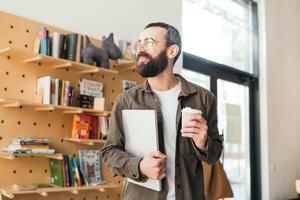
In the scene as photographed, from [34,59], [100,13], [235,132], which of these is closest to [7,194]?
[34,59]

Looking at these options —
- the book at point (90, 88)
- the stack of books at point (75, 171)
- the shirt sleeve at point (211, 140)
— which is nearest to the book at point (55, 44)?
the book at point (90, 88)

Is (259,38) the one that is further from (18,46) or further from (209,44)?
(18,46)

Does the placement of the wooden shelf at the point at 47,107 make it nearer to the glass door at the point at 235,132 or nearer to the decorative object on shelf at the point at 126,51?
the decorative object on shelf at the point at 126,51

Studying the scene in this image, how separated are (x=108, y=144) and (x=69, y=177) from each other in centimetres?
85

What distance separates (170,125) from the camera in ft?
4.31

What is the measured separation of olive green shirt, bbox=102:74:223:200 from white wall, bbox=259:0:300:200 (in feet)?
10.4

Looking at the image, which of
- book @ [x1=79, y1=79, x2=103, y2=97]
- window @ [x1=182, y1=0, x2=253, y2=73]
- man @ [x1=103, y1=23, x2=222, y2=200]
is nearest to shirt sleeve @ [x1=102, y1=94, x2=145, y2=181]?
man @ [x1=103, y1=23, x2=222, y2=200]

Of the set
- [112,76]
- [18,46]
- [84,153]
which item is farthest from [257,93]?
[18,46]

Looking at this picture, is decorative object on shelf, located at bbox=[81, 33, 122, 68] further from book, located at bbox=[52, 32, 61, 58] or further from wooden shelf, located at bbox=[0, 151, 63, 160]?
wooden shelf, located at bbox=[0, 151, 63, 160]

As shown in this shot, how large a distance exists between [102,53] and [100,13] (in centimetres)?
44

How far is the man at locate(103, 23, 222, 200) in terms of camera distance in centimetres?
119

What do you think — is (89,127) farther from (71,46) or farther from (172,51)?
(172,51)

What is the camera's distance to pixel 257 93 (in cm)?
445

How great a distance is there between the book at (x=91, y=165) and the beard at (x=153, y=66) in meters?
1.04
